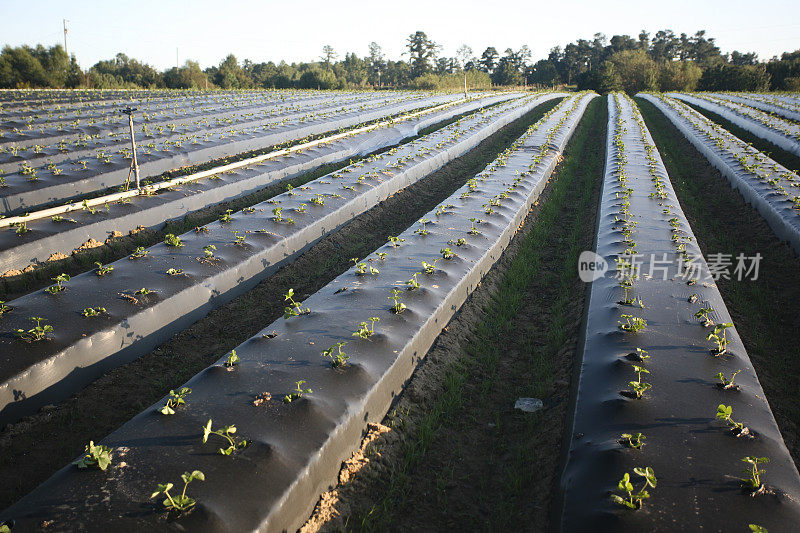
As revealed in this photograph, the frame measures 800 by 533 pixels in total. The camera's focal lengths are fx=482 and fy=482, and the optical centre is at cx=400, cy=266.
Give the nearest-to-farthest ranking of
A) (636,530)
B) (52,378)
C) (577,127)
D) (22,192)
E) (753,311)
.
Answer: (636,530) → (52,378) → (753,311) → (22,192) → (577,127)

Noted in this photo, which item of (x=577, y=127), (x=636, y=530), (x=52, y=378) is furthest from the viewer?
(x=577, y=127)

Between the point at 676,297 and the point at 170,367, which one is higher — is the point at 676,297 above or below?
above

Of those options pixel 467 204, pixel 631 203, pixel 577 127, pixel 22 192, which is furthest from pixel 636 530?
pixel 577 127

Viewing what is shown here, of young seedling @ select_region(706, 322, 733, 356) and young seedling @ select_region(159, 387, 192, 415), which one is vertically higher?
young seedling @ select_region(706, 322, 733, 356)

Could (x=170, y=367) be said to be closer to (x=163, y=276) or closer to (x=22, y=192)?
(x=163, y=276)

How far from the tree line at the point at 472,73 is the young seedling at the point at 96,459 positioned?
4709 cm

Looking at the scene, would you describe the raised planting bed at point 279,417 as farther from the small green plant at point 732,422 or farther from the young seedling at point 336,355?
the small green plant at point 732,422

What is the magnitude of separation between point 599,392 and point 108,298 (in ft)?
17.0

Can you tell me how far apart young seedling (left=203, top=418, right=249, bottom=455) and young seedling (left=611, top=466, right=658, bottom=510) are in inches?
96.0

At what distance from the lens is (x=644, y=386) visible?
3.83 meters

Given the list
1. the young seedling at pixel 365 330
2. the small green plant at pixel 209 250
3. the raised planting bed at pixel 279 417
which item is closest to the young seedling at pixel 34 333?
the raised planting bed at pixel 279 417

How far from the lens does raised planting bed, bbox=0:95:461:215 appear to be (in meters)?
9.09

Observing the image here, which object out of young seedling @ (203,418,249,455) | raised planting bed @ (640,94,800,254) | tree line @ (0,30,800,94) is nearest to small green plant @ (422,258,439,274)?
young seedling @ (203,418,249,455)

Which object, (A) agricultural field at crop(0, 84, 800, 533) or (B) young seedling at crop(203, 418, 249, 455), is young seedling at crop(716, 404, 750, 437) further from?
(B) young seedling at crop(203, 418, 249, 455)
